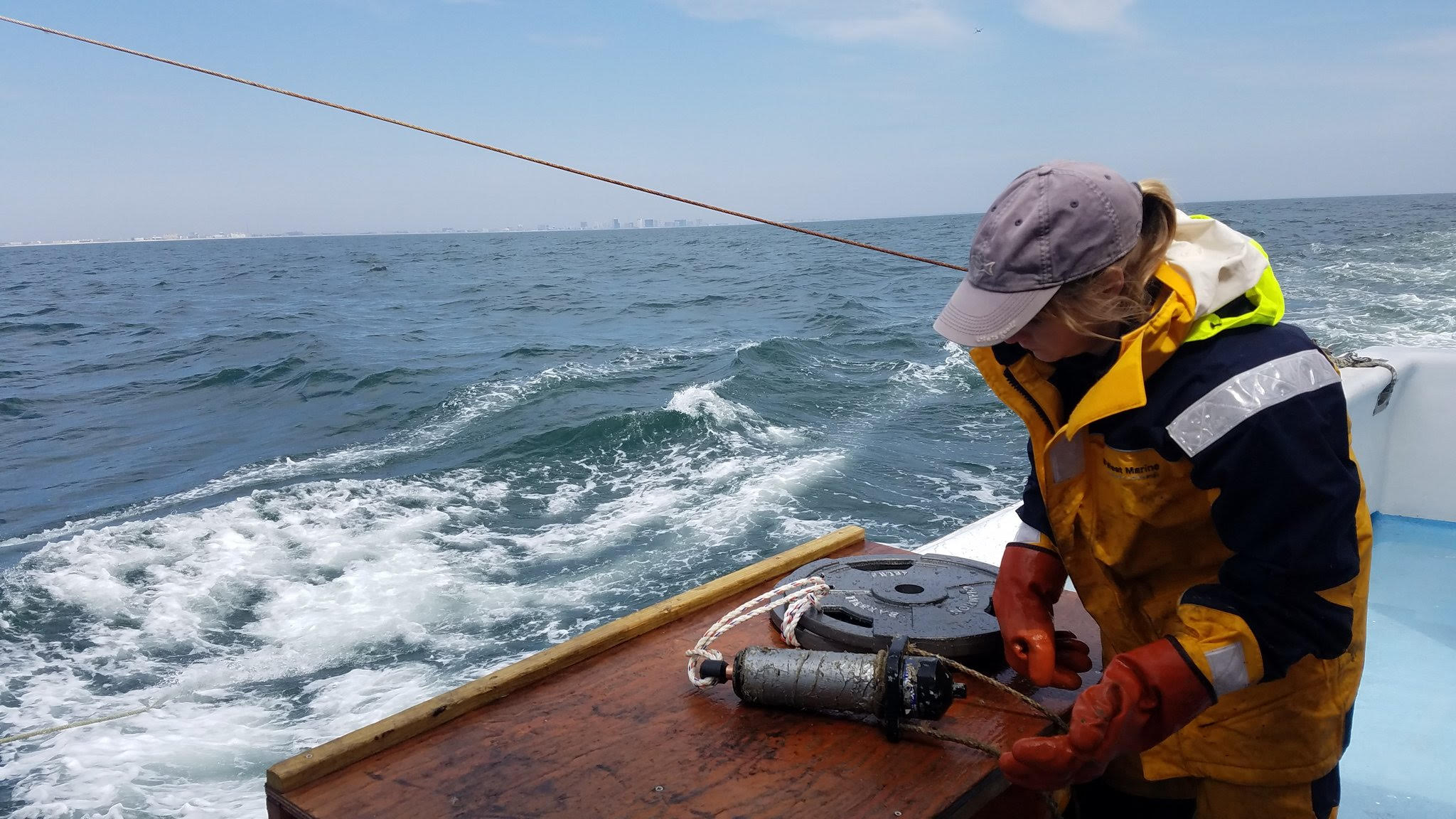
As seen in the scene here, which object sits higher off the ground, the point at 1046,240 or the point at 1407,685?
the point at 1046,240

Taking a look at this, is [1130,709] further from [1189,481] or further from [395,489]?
[395,489]

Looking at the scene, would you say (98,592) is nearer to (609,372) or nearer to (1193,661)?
(1193,661)

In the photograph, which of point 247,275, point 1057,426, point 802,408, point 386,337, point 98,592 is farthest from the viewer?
point 247,275

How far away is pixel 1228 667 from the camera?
3.98ft

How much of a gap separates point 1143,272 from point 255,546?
5928 millimetres

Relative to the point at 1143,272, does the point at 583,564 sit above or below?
below

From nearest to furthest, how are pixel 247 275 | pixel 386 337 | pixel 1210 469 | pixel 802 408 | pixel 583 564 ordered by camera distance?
pixel 1210 469
pixel 583 564
pixel 802 408
pixel 386 337
pixel 247 275

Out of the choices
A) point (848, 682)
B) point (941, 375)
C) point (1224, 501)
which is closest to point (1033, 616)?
point (848, 682)

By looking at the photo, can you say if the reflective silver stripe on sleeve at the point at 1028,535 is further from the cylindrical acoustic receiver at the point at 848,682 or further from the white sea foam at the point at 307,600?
the white sea foam at the point at 307,600

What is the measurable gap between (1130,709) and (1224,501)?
307mm

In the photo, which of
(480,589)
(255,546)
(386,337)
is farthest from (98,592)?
(386,337)

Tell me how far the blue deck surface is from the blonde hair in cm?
214

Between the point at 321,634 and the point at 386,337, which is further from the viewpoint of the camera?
the point at 386,337

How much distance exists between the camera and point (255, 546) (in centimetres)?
588
